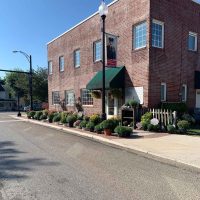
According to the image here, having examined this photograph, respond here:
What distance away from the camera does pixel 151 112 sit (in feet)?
46.5

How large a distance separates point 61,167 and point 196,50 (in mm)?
14885

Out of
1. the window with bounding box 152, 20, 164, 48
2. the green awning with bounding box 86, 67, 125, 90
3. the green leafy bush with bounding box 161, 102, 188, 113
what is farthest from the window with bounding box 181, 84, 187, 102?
the green awning with bounding box 86, 67, 125, 90

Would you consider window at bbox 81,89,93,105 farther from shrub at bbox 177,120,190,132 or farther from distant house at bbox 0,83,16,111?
distant house at bbox 0,83,16,111

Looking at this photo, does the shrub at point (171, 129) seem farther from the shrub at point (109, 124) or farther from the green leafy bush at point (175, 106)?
the green leafy bush at point (175, 106)

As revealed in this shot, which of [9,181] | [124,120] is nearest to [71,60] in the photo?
[124,120]

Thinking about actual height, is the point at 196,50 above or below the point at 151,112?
above

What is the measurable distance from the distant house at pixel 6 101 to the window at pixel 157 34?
59.8 m

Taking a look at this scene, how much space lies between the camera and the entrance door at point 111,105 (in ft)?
59.4

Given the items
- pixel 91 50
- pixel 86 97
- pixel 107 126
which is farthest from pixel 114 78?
pixel 86 97

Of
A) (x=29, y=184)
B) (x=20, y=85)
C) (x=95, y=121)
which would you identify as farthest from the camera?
(x=20, y=85)

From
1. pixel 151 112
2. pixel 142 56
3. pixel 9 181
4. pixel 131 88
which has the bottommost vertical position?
pixel 9 181

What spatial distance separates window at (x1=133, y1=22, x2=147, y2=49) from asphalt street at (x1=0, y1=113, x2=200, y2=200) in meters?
8.67

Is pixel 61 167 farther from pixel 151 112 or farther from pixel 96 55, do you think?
pixel 96 55

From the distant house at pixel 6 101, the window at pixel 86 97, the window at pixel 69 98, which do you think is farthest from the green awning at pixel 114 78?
the distant house at pixel 6 101
